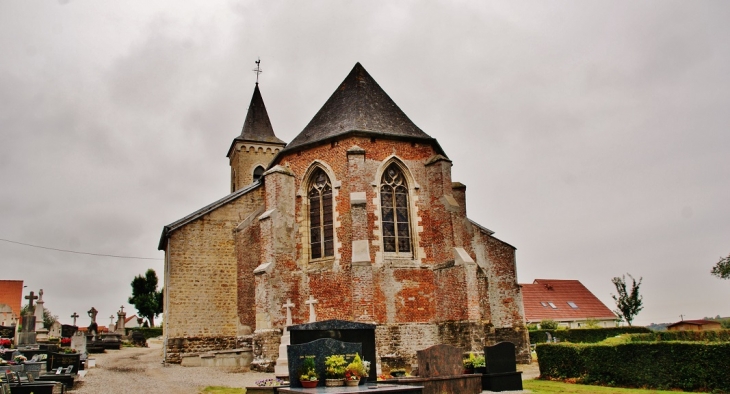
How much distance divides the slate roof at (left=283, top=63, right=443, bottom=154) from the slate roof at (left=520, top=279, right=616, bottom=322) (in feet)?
82.1

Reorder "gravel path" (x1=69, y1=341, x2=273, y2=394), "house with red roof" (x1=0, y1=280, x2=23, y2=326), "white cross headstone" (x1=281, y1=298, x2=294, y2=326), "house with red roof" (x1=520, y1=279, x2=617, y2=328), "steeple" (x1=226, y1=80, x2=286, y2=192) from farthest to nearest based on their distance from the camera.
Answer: "house with red roof" (x1=0, y1=280, x2=23, y2=326) < "house with red roof" (x1=520, y1=279, x2=617, y2=328) < "steeple" (x1=226, y1=80, x2=286, y2=192) < "white cross headstone" (x1=281, y1=298, x2=294, y2=326) < "gravel path" (x1=69, y1=341, x2=273, y2=394)

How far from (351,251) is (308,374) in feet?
31.7

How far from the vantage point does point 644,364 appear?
45.1 feet

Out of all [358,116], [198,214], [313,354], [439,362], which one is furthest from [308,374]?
[198,214]

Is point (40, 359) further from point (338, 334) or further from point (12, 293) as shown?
point (12, 293)

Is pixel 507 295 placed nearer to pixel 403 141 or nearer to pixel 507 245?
pixel 507 245

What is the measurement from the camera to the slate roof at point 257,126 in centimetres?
3691

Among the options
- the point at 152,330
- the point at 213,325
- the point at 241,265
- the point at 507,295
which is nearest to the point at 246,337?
the point at 213,325

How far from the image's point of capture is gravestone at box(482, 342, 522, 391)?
13047 millimetres

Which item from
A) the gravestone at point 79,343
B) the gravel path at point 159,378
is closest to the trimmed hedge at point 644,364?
the gravel path at point 159,378

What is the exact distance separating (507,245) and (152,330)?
34368 millimetres

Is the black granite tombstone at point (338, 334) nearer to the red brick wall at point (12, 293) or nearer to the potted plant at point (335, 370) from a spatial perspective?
the potted plant at point (335, 370)

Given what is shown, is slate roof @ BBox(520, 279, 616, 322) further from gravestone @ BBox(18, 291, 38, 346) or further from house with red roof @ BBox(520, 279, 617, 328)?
gravestone @ BBox(18, 291, 38, 346)

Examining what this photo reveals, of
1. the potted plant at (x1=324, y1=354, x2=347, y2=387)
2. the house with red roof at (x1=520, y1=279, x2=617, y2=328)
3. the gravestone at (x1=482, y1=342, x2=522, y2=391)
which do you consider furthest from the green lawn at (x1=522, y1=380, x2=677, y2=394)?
the house with red roof at (x1=520, y1=279, x2=617, y2=328)
